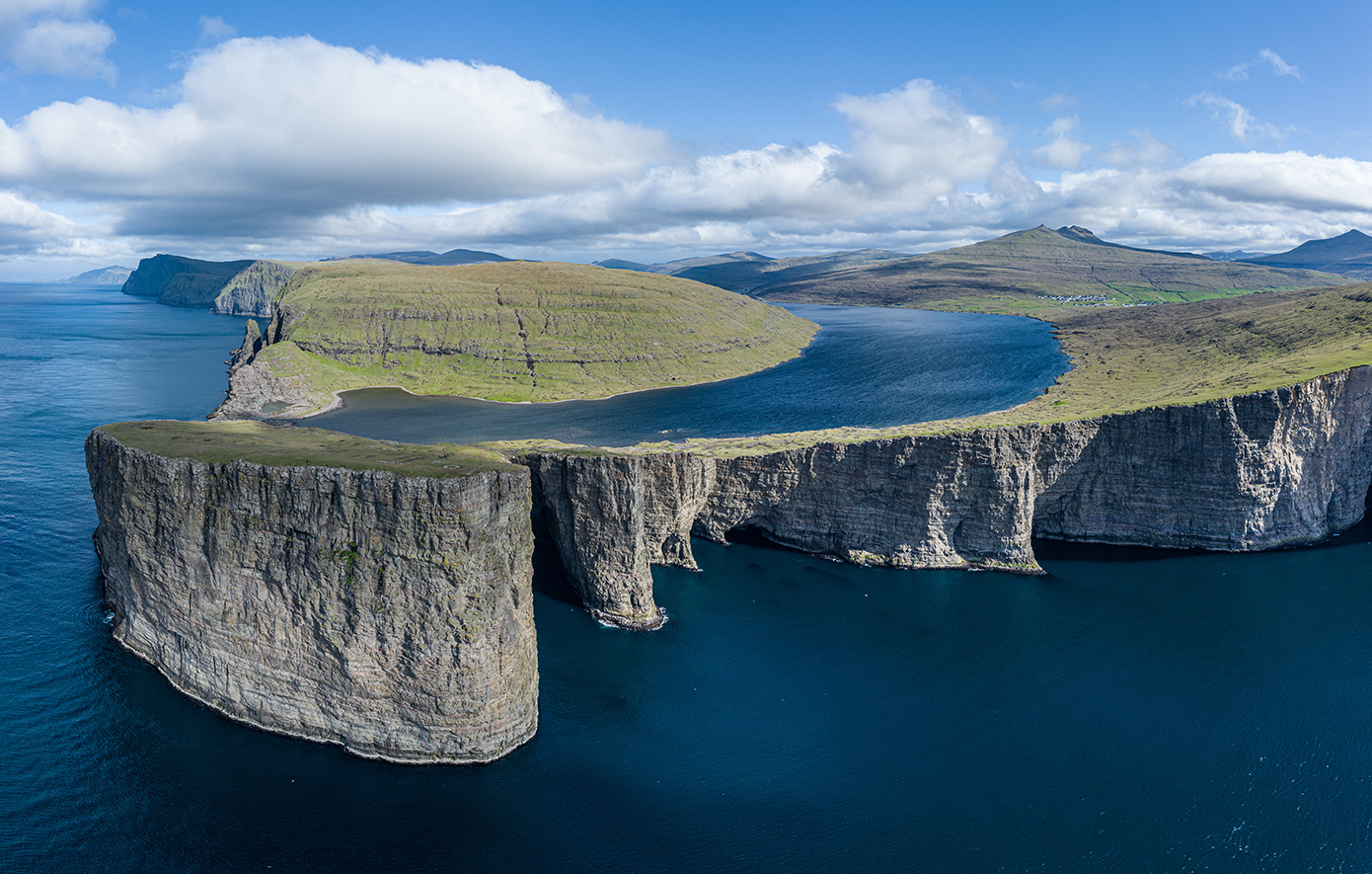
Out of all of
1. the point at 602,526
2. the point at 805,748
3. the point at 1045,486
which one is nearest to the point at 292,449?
the point at 602,526

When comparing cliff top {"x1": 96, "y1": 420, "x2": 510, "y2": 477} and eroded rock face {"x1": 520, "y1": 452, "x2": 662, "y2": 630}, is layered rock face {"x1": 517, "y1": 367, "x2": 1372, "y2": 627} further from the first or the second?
cliff top {"x1": 96, "y1": 420, "x2": 510, "y2": 477}

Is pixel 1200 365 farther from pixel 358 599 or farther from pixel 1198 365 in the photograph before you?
pixel 358 599

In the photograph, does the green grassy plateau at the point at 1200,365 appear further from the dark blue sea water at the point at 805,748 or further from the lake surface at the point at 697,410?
the dark blue sea water at the point at 805,748

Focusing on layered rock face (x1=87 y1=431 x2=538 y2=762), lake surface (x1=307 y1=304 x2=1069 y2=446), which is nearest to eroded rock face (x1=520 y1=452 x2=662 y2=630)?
layered rock face (x1=87 y1=431 x2=538 y2=762)

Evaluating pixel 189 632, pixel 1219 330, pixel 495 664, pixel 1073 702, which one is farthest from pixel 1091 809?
pixel 1219 330

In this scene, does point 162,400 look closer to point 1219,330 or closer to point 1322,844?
point 1322,844

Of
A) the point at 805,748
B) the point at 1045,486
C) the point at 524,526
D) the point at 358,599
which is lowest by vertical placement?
the point at 805,748
